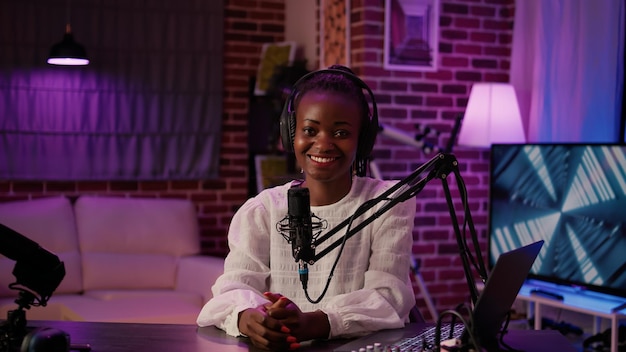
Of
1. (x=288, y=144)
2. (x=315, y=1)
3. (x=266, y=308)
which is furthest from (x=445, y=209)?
(x=266, y=308)

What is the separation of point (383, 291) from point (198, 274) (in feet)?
9.16

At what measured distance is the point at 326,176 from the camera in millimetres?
2098

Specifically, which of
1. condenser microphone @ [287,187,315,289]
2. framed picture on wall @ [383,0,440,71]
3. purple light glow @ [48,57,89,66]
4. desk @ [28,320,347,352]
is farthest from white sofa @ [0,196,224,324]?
condenser microphone @ [287,187,315,289]

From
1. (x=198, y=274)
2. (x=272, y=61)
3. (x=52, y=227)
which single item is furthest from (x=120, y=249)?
(x=272, y=61)

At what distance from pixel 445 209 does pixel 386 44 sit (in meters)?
0.94

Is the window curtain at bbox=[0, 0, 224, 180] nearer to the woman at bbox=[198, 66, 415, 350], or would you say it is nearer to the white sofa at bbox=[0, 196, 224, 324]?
the white sofa at bbox=[0, 196, 224, 324]

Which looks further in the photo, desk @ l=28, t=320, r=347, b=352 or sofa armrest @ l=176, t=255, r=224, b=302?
sofa armrest @ l=176, t=255, r=224, b=302

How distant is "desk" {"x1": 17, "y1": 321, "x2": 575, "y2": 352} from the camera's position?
1.80 m

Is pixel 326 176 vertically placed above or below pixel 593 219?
above

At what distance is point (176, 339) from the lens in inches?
73.4

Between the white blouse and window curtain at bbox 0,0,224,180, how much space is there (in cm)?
317

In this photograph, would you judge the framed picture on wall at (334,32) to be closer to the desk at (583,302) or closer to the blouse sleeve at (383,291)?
the desk at (583,302)

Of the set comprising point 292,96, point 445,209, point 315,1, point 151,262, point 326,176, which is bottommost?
point 151,262

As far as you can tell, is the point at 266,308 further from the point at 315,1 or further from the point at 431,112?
the point at 315,1
